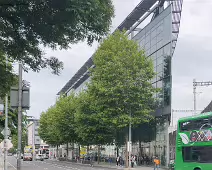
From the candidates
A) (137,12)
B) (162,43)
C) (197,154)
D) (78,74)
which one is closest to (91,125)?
(162,43)

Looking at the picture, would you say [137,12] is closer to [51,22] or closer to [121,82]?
[121,82]

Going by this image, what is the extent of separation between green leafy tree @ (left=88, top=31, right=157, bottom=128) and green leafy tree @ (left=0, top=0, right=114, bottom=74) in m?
33.0

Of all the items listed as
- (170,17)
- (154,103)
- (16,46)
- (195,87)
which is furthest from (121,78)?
(16,46)

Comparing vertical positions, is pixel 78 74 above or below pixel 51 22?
above

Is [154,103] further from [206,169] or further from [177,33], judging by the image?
[206,169]

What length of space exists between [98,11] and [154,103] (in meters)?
39.6

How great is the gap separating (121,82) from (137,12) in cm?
1298

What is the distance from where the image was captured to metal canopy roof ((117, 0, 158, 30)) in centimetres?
4872

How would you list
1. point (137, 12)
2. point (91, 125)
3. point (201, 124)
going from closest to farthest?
point (201, 124), point (91, 125), point (137, 12)

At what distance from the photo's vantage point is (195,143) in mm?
24609

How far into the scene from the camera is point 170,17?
1763 inches

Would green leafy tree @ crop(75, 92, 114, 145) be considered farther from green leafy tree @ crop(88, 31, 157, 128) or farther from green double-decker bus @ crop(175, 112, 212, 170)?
green double-decker bus @ crop(175, 112, 212, 170)

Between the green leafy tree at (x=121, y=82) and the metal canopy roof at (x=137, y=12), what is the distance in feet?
24.1

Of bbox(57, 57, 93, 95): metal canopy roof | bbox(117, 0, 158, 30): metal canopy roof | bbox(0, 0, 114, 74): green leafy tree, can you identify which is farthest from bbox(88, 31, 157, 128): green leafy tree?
bbox(57, 57, 93, 95): metal canopy roof
